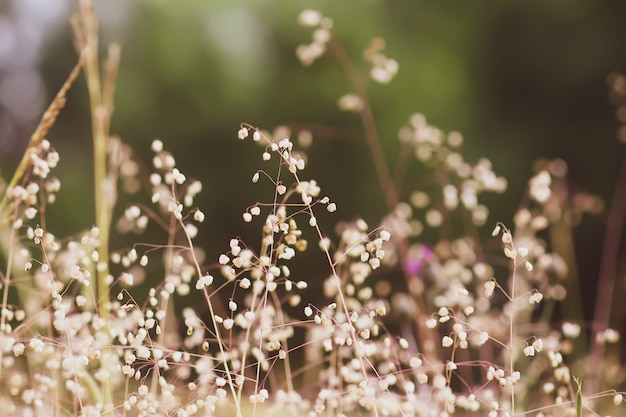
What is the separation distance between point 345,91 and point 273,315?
325 cm

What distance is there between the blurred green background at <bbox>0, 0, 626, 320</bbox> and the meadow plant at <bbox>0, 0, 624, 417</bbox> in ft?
2.91

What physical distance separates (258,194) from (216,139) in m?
0.54

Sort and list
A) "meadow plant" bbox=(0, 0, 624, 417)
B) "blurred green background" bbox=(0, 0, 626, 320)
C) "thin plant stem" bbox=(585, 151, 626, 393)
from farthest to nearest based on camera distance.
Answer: "blurred green background" bbox=(0, 0, 626, 320) < "thin plant stem" bbox=(585, 151, 626, 393) < "meadow plant" bbox=(0, 0, 624, 417)

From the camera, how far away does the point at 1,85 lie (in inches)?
219

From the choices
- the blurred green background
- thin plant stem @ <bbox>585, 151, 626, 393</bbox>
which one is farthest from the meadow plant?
the blurred green background

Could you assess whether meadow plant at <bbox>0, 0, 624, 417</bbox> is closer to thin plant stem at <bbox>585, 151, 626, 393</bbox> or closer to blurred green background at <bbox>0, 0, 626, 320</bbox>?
thin plant stem at <bbox>585, 151, 626, 393</bbox>

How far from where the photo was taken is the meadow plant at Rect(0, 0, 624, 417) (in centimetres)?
95

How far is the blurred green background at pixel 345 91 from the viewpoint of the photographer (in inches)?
157

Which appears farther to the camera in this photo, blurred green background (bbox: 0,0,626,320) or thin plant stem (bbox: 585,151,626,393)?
blurred green background (bbox: 0,0,626,320)

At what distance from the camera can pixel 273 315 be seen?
127cm

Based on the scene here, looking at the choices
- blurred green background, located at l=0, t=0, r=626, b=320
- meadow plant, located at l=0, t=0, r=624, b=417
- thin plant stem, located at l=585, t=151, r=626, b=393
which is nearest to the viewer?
meadow plant, located at l=0, t=0, r=624, b=417

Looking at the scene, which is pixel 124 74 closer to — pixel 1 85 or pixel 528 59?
pixel 1 85

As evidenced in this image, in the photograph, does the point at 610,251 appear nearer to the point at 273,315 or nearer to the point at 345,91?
the point at 345,91

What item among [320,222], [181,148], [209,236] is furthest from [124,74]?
[320,222]
